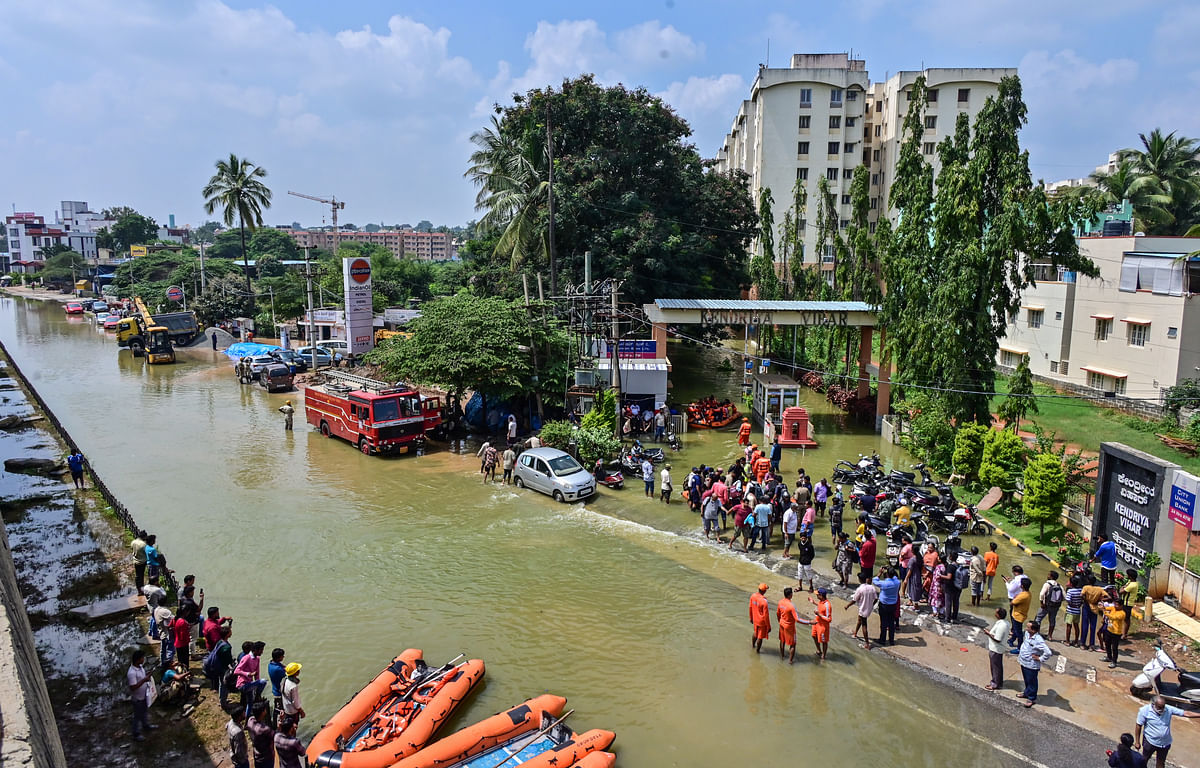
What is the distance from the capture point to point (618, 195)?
40.9 meters

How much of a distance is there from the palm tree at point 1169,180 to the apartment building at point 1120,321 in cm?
943

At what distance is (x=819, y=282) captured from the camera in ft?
150

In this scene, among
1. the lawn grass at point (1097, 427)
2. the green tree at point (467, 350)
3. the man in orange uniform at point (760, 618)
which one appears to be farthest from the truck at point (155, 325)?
the lawn grass at point (1097, 427)

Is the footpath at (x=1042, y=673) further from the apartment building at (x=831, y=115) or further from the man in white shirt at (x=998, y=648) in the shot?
the apartment building at (x=831, y=115)

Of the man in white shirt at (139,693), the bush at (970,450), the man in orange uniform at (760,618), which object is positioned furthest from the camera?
the bush at (970,450)

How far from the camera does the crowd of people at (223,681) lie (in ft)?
32.4

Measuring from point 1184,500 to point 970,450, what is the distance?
8.25m

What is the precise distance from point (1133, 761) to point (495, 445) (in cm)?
2138

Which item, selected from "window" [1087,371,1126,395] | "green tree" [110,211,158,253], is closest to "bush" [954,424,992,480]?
"window" [1087,371,1126,395]

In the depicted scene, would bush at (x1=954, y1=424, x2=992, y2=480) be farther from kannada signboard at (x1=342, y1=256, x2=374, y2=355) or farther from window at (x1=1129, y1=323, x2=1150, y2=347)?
kannada signboard at (x1=342, y1=256, x2=374, y2=355)

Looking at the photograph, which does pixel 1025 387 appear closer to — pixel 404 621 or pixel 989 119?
pixel 989 119

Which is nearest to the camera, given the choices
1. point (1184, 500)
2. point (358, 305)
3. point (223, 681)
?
point (223, 681)

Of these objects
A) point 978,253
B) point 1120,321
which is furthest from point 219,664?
point 1120,321

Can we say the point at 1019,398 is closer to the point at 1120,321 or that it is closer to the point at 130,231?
the point at 1120,321
